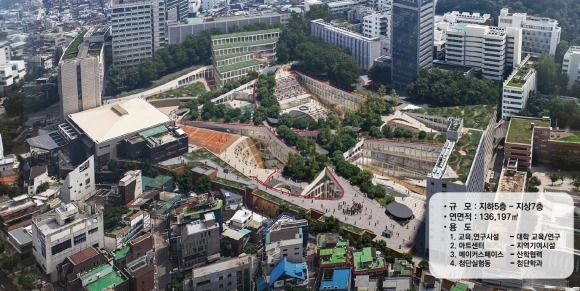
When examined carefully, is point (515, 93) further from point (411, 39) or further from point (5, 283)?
point (5, 283)

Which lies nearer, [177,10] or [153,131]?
[153,131]

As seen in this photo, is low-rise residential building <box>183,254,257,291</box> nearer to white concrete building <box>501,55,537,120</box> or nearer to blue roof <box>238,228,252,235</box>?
blue roof <box>238,228,252,235</box>

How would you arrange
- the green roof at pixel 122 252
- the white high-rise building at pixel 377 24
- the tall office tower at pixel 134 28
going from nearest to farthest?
the green roof at pixel 122 252 < the tall office tower at pixel 134 28 < the white high-rise building at pixel 377 24

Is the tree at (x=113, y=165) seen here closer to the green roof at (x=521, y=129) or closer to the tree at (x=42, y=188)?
the tree at (x=42, y=188)

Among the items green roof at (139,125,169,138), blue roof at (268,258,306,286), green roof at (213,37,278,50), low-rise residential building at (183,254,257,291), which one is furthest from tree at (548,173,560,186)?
green roof at (213,37,278,50)

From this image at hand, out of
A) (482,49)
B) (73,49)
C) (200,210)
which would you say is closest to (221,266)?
(200,210)

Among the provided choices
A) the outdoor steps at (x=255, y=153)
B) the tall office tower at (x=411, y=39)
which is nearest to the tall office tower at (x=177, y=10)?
the outdoor steps at (x=255, y=153)
